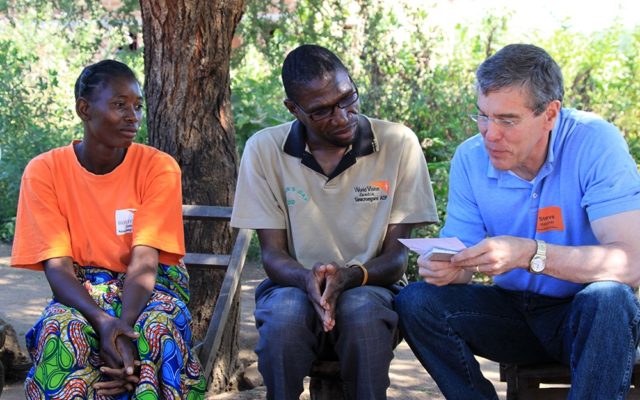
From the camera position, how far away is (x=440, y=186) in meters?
7.42

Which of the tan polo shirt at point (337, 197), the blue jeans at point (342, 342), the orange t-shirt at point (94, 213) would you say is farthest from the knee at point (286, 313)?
the orange t-shirt at point (94, 213)

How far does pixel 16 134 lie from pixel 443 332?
6.61 meters

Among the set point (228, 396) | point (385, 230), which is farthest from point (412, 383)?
point (385, 230)

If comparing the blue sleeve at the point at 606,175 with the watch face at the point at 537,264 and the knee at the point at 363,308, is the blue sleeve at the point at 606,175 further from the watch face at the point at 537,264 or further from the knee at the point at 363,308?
the knee at the point at 363,308

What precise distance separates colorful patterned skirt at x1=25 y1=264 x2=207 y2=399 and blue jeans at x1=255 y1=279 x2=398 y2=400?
32 cm

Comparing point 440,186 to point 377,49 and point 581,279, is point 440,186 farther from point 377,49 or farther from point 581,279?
point 581,279

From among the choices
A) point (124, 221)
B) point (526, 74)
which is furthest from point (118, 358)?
point (526, 74)

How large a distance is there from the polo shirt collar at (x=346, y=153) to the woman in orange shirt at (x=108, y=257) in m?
0.54

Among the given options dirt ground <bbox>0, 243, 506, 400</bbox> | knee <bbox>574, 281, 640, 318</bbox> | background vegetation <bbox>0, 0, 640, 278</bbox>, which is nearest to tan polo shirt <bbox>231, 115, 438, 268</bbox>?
knee <bbox>574, 281, 640, 318</bbox>

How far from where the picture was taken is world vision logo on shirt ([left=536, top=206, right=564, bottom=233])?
3.36 meters

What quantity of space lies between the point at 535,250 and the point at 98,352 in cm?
167

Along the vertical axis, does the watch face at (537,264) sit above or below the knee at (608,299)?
above

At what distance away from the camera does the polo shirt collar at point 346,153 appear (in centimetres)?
378

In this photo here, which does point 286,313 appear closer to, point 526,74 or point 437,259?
point 437,259
